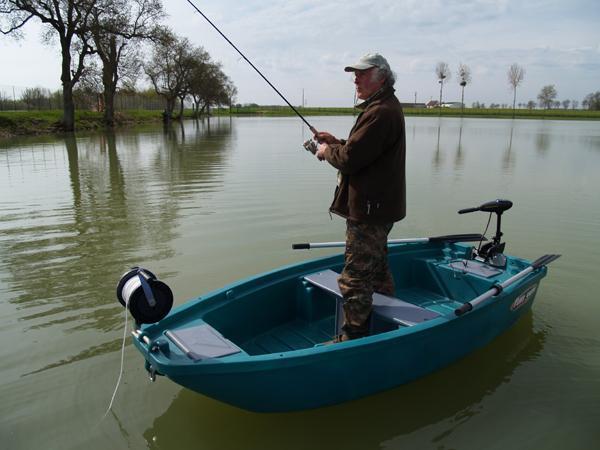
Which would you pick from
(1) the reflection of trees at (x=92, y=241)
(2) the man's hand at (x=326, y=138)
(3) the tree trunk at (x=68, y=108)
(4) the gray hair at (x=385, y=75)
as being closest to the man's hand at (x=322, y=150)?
(2) the man's hand at (x=326, y=138)

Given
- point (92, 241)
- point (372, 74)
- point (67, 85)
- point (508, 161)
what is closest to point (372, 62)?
point (372, 74)

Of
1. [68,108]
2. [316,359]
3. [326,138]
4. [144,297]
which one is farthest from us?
[68,108]

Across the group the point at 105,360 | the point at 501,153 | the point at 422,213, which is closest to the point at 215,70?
the point at 501,153

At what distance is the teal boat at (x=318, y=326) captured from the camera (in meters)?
2.92

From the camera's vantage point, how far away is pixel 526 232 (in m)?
7.99

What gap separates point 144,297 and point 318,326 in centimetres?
181

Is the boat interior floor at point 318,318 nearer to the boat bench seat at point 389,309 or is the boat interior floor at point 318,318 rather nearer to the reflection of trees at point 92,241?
the boat bench seat at point 389,309

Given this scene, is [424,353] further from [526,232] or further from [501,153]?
[501,153]

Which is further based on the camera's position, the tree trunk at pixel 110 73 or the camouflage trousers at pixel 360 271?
the tree trunk at pixel 110 73

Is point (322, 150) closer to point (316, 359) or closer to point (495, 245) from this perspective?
point (316, 359)

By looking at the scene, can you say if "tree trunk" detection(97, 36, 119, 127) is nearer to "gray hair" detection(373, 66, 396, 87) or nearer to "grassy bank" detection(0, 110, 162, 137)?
"grassy bank" detection(0, 110, 162, 137)

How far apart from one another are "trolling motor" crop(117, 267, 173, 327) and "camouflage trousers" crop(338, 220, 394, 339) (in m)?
1.34

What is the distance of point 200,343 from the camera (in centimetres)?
309

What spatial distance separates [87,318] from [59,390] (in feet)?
3.98
